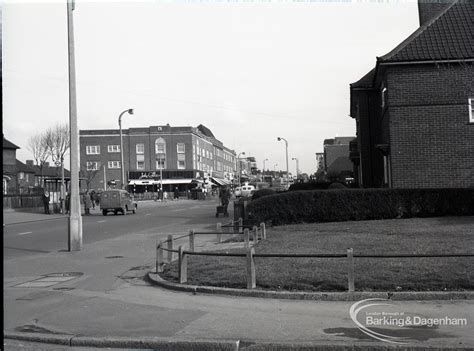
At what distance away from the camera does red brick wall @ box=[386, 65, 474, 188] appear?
21578 mm

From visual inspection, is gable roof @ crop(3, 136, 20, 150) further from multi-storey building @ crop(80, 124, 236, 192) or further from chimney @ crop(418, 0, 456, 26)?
chimney @ crop(418, 0, 456, 26)

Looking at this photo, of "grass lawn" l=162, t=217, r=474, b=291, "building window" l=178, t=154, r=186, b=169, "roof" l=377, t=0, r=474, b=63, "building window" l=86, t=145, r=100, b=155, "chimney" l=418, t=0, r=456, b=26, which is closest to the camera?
"grass lawn" l=162, t=217, r=474, b=291

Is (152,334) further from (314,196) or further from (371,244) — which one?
(314,196)

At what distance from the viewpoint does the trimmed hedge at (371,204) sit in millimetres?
19641

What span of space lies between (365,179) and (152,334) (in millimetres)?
25081

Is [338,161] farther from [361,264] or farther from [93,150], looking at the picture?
[361,264]

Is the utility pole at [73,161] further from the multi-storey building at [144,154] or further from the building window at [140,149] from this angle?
the building window at [140,149]

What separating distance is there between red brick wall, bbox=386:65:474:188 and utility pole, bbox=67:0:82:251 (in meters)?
13.1

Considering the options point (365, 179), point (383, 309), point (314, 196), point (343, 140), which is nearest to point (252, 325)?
point (383, 309)

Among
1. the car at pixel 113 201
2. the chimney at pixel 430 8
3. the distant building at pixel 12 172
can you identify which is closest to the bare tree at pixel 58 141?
the distant building at pixel 12 172

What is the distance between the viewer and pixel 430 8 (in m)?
27.1

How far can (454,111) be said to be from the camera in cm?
2164

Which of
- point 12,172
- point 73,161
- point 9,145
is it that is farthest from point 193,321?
point 9,145

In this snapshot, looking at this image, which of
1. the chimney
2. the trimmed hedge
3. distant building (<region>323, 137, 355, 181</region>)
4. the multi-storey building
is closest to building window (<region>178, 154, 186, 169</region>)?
the multi-storey building
